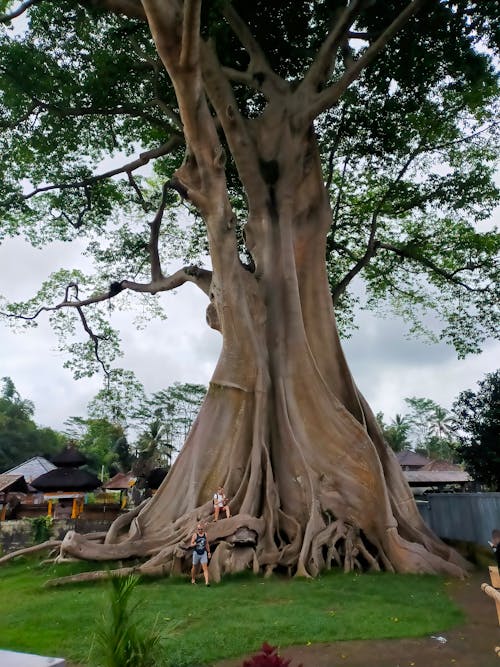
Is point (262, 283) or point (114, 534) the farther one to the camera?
point (262, 283)

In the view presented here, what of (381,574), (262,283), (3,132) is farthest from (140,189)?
(381,574)

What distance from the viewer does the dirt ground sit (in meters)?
4.75

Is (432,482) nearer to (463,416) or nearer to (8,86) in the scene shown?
(463,416)

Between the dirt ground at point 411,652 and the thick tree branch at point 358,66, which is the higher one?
the thick tree branch at point 358,66

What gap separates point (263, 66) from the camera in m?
12.7

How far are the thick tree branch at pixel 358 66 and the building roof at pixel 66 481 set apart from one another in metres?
13.2

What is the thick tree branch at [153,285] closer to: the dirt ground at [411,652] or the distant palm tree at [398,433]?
the dirt ground at [411,652]

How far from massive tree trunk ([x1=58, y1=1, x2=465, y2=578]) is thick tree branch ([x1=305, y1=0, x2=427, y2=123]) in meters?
0.10

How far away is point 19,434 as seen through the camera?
5212cm

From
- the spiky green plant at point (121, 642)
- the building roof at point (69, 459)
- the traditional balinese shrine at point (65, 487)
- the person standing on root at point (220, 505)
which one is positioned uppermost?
the building roof at point (69, 459)

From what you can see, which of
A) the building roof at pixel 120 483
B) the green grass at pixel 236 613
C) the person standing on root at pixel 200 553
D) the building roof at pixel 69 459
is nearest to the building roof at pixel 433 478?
the building roof at pixel 69 459

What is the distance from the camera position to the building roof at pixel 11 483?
21962mm

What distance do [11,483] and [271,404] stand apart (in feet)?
51.8

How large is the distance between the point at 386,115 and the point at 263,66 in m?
3.76
